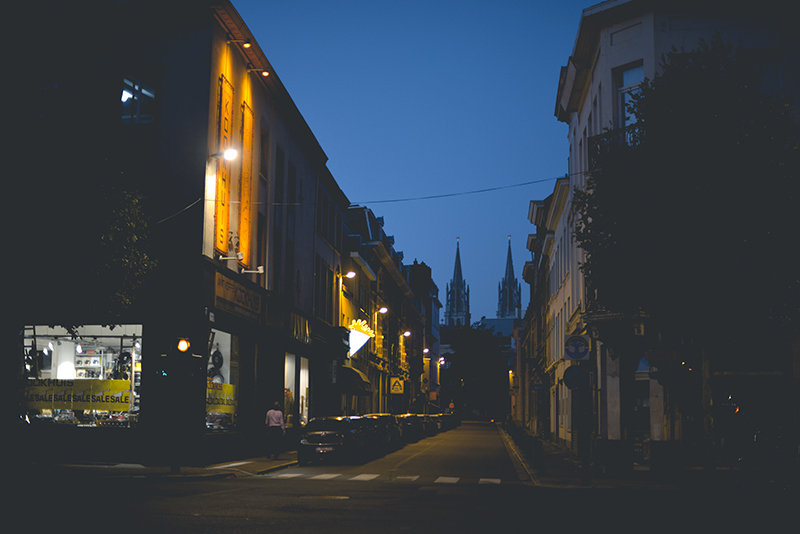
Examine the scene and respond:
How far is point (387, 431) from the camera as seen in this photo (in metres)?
34.1

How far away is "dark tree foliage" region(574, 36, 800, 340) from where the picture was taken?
17.2 m

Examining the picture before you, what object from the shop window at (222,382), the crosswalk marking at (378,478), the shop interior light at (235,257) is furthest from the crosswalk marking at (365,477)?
the shop interior light at (235,257)

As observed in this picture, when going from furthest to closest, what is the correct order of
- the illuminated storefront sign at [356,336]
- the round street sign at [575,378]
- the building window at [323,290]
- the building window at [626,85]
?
1. the illuminated storefront sign at [356,336]
2. the building window at [323,290]
3. the building window at [626,85]
4. the round street sign at [575,378]

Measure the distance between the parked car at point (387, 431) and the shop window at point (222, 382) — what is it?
668cm

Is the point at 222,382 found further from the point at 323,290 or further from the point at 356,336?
the point at 356,336

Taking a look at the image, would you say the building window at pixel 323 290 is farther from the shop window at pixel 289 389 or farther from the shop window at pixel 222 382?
the shop window at pixel 222 382

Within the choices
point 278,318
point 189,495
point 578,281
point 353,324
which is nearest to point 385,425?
point 278,318

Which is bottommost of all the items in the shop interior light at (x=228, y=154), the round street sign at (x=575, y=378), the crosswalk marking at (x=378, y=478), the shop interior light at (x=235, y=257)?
the crosswalk marking at (x=378, y=478)

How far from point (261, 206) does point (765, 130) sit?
1751cm

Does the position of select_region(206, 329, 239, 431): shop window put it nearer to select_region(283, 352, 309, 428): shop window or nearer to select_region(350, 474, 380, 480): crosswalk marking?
select_region(350, 474, 380, 480): crosswalk marking

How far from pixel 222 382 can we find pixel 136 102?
883 cm

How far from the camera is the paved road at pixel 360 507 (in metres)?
11.0

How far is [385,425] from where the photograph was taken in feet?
112

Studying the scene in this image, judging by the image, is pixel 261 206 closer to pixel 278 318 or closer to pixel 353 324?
pixel 278 318
